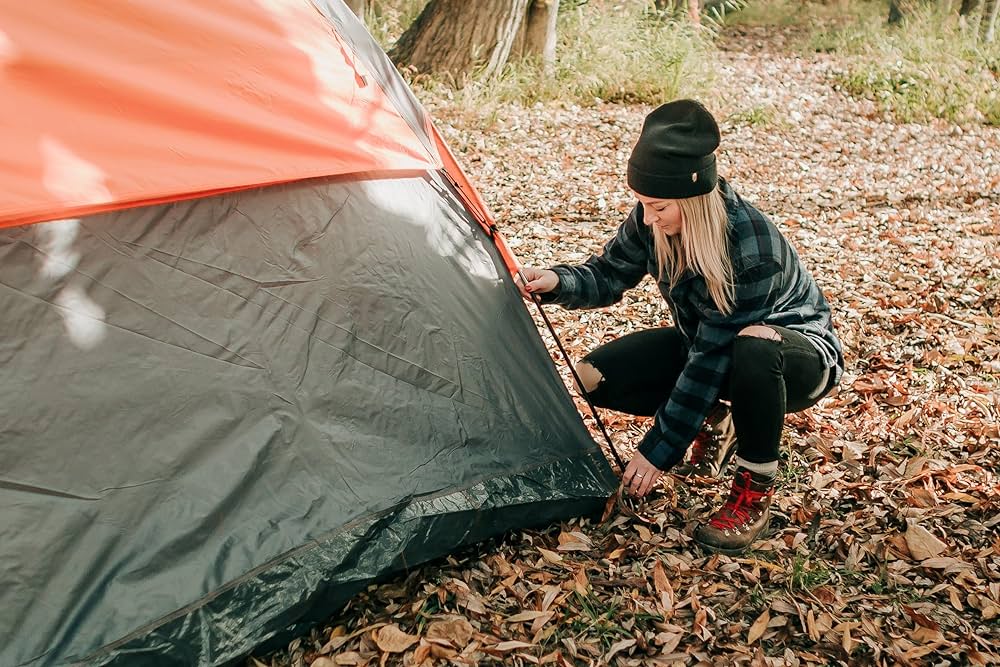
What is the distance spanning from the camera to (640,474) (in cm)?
246

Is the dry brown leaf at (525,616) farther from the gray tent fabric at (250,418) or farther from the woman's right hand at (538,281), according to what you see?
the woman's right hand at (538,281)

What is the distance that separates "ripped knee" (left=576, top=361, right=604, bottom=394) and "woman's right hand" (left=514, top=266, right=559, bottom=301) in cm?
33

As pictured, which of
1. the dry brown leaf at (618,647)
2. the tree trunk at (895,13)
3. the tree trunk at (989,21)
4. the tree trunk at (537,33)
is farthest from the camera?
the tree trunk at (895,13)

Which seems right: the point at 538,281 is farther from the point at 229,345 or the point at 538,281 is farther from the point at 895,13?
the point at 895,13

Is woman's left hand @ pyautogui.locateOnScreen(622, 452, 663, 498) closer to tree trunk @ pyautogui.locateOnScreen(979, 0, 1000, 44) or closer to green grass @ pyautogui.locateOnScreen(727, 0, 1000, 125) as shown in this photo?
green grass @ pyautogui.locateOnScreen(727, 0, 1000, 125)

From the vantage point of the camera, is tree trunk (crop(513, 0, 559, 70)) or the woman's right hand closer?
the woman's right hand

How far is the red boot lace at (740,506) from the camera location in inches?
98.7

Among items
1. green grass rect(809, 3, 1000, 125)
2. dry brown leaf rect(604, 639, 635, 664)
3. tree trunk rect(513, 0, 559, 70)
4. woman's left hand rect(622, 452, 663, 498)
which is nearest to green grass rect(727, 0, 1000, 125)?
green grass rect(809, 3, 1000, 125)

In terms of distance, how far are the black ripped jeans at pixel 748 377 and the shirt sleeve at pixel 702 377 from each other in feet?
0.13

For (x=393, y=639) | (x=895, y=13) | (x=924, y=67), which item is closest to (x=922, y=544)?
(x=393, y=639)

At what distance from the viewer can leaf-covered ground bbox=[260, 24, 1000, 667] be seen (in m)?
2.20

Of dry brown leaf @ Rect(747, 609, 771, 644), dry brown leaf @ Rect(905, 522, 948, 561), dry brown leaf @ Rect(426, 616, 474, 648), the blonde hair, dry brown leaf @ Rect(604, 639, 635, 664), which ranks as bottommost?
dry brown leaf @ Rect(426, 616, 474, 648)

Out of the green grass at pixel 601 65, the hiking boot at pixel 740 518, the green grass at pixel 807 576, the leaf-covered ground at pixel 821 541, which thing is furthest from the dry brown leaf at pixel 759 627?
the green grass at pixel 601 65

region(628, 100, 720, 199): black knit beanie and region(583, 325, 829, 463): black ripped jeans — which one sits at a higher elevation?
region(628, 100, 720, 199): black knit beanie
